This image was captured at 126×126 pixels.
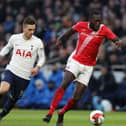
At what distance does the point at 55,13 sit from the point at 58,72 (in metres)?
4.48

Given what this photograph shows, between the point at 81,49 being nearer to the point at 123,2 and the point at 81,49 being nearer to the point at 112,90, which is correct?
the point at 112,90

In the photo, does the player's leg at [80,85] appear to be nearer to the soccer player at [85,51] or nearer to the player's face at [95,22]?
the soccer player at [85,51]

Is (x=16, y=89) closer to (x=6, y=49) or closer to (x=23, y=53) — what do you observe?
(x=23, y=53)

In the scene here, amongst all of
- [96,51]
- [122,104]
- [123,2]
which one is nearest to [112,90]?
[122,104]

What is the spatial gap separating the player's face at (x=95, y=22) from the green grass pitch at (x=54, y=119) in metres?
2.36

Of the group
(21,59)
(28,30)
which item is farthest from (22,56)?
(28,30)

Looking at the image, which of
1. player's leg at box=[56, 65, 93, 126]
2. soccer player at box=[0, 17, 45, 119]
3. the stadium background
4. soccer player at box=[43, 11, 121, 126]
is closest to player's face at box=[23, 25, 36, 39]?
soccer player at box=[0, 17, 45, 119]

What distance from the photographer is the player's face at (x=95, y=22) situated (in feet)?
45.2

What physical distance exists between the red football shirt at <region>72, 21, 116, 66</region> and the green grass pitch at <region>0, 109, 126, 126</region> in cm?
176

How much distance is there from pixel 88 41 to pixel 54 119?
329 cm

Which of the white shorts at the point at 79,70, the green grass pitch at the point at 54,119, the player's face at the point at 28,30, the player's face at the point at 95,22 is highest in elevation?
the player's face at the point at 95,22

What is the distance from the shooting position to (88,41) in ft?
45.6

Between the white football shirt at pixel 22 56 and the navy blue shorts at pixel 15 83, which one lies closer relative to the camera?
the navy blue shorts at pixel 15 83

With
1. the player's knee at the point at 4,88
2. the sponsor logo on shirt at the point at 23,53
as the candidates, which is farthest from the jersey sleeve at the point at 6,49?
the player's knee at the point at 4,88
